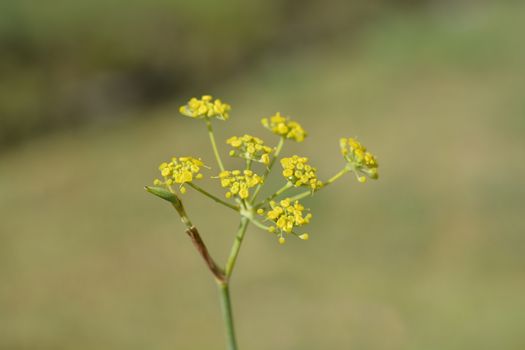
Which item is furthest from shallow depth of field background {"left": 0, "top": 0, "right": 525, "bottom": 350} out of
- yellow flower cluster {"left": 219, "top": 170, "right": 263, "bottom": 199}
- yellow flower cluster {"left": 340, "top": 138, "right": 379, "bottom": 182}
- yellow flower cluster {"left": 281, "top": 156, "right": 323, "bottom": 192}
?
yellow flower cluster {"left": 219, "top": 170, "right": 263, "bottom": 199}

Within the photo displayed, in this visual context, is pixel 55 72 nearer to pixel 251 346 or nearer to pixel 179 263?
pixel 179 263

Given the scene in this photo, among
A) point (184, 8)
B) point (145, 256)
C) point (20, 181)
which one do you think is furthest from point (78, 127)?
point (145, 256)

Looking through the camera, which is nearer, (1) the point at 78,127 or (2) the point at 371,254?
(2) the point at 371,254

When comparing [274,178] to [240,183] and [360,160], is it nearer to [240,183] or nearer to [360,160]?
[360,160]

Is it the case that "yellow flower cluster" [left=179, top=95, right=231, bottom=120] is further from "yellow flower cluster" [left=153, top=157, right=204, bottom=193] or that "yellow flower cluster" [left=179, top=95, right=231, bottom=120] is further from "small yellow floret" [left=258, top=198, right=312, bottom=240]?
"small yellow floret" [left=258, top=198, right=312, bottom=240]

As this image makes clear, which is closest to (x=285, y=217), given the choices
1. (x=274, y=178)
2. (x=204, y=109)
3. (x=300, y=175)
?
(x=300, y=175)
